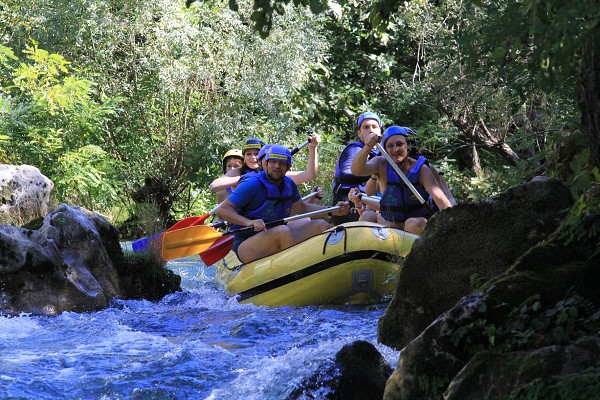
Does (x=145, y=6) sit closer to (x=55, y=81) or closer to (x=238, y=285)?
(x=55, y=81)

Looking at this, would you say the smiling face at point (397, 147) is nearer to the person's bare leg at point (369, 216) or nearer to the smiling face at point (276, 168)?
the person's bare leg at point (369, 216)

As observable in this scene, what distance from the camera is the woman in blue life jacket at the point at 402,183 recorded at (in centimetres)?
731

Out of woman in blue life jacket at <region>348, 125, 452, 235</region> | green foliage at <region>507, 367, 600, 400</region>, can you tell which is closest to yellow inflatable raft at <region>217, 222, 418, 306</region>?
woman in blue life jacket at <region>348, 125, 452, 235</region>

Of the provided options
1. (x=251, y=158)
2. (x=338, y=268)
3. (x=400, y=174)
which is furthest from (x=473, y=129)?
(x=338, y=268)

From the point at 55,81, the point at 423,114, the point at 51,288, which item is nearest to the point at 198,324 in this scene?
the point at 51,288

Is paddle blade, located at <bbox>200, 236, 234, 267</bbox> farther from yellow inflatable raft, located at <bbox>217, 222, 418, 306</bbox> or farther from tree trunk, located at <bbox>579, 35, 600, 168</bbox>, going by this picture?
tree trunk, located at <bbox>579, 35, 600, 168</bbox>

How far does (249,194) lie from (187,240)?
0.95 meters

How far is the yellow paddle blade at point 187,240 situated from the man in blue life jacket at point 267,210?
0.54 metres

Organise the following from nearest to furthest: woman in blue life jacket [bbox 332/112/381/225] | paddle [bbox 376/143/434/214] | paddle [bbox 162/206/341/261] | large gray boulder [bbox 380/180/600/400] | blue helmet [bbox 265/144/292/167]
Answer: large gray boulder [bbox 380/180/600/400] → paddle [bbox 376/143/434/214] → blue helmet [bbox 265/144/292/167] → woman in blue life jacket [bbox 332/112/381/225] → paddle [bbox 162/206/341/261]

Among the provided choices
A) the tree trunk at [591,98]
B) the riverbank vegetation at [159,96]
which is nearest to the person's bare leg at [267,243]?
the tree trunk at [591,98]

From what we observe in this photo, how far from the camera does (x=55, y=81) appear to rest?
14.4m

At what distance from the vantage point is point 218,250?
28.5 ft

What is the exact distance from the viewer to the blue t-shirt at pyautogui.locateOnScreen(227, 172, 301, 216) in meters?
7.99

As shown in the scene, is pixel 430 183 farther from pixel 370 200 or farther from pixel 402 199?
pixel 370 200
